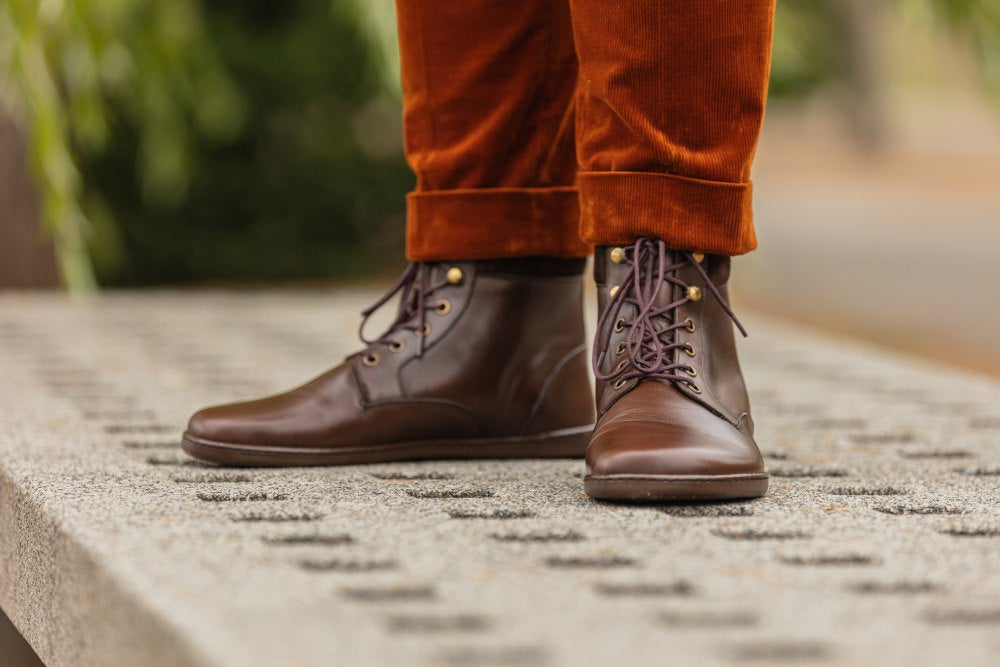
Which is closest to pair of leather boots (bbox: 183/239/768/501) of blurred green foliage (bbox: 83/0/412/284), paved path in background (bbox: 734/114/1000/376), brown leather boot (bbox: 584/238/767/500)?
brown leather boot (bbox: 584/238/767/500)

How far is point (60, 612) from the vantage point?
2.92 feet

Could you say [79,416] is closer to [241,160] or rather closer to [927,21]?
[927,21]

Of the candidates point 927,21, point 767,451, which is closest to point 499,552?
point 767,451

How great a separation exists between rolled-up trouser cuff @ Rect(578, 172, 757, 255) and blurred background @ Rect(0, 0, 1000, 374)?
1.20 metres

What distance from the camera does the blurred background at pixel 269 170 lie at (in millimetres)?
2523

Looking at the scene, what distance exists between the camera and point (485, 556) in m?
0.83

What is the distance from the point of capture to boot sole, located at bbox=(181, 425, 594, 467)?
1.11m

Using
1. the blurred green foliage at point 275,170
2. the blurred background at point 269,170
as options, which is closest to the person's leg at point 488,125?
the blurred background at point 269,170

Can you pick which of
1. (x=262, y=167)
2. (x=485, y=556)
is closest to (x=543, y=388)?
(x=485, y=556)

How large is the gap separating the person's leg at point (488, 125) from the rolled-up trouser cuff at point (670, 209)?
0.14 meters

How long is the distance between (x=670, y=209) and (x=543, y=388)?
24cm

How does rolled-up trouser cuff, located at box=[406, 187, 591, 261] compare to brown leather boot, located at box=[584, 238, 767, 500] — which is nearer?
brown leather boot, located at box=[584, 238, 767, 500]

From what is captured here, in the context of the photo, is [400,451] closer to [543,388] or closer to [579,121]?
[543,388]

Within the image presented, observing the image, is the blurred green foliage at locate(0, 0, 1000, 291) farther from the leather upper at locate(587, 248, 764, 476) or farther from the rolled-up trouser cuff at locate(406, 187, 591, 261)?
the leather upper at locate(587, 248, 764, 476)
